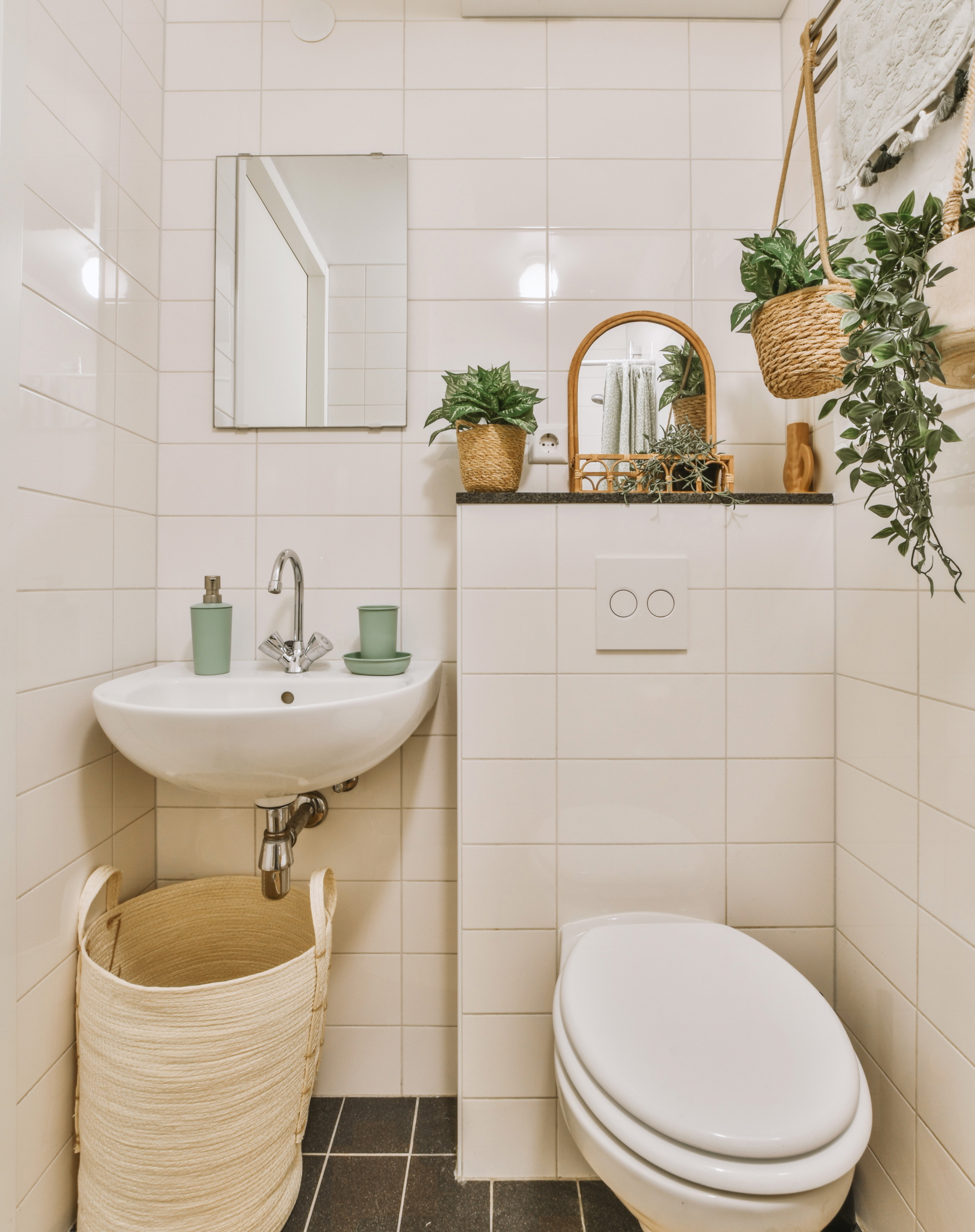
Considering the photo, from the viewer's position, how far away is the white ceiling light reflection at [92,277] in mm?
1110

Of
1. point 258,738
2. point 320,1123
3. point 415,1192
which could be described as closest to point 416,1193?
point 415,1192

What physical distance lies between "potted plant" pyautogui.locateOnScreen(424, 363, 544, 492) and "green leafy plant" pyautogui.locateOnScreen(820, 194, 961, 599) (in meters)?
0.58

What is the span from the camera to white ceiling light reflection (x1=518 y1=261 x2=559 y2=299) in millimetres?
1387

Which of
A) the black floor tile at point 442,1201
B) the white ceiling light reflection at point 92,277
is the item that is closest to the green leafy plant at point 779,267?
the white ceiling light reflection at point 92,277

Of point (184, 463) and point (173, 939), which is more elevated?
point (184, 463)

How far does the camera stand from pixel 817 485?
1.25m

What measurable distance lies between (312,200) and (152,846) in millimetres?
1407

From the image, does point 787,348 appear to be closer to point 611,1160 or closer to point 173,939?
point 611,1160

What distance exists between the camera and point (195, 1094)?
926mm

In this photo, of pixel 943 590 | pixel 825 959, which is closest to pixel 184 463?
pixel 943 590

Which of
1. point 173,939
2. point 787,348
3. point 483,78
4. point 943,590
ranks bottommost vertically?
point 173,939

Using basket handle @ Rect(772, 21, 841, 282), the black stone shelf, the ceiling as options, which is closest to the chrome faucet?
the black stone shelf

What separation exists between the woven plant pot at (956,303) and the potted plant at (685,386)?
24.4 inches

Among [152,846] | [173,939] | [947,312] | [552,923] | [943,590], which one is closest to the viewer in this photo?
[947,312]
